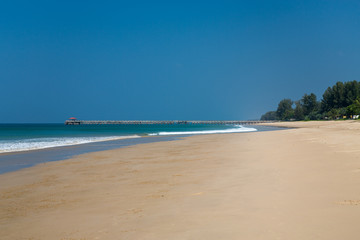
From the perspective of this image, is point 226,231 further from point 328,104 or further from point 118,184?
point 328,104

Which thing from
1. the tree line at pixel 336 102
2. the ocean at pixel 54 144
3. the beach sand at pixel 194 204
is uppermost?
the tree line at pixel 336 102

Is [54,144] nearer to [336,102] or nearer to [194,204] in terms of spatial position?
[194,204]

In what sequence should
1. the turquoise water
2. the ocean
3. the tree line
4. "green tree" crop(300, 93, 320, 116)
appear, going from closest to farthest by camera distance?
the ocean
the turquoise water
the tree line
"green tree" crop(300, 93, 320, 116)

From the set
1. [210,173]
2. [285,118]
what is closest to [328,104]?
[285,118]

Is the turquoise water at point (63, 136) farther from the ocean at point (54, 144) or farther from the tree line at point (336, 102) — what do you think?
the tree line at point (336, 102)

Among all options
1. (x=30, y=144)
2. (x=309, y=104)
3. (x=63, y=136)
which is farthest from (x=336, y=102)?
(x=30, y=144)

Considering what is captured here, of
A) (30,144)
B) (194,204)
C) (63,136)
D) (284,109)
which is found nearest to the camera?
(194,204)

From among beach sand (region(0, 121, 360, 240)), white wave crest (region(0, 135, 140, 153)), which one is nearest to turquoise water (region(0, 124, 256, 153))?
white wave crest (region(0, 135, 140, 153))

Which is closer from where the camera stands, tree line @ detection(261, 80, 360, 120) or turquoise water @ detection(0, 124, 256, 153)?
turquoise water @ detection(0, 124, 256, 153)

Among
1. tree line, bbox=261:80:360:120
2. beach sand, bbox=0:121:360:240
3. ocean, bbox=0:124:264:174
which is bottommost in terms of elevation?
beach sand, bbox=0:121:360:240

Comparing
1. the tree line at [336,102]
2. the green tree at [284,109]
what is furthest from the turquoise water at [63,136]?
the green tree at [284,109]

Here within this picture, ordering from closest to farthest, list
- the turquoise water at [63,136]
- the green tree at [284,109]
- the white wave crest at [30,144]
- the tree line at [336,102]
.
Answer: the white wave crest at [30,144] < the turquoise water at [63,136] < the tree line at [336,102] < the green tree at [284,109]

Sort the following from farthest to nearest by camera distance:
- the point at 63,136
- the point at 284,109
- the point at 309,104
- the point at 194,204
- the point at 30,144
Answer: the point at 284,109
the point at 309,104
the point at 63,136
the point at 30,144
the point at 194,204

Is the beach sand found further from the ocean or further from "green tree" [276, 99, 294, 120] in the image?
"green tree" [276, 99, 294, 120]
